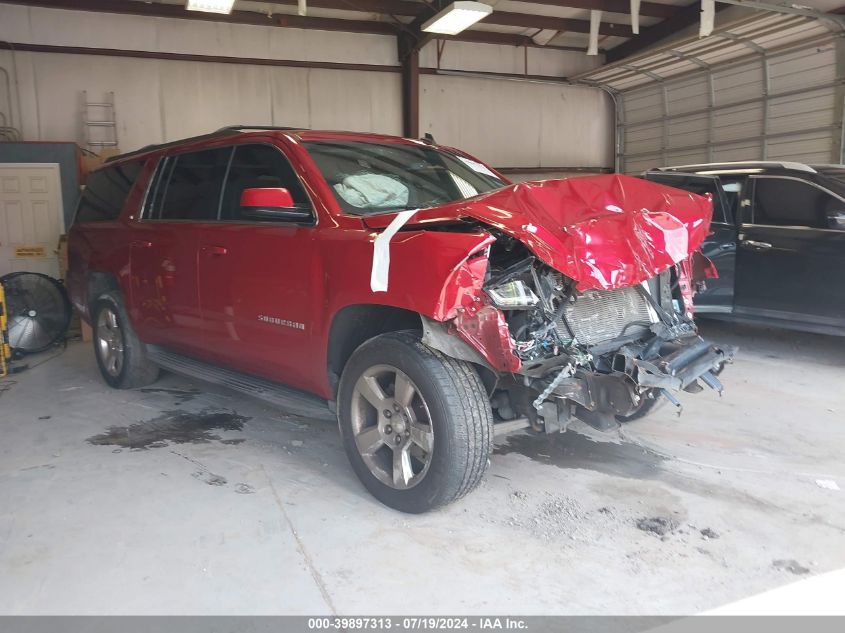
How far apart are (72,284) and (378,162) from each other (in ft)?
11.9

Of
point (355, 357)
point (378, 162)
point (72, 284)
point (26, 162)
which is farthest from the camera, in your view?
point (26, 162)

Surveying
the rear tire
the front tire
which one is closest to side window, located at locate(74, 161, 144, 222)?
the rear tire

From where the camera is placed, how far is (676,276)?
11.5 feet

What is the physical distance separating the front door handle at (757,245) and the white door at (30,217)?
27.7 ft

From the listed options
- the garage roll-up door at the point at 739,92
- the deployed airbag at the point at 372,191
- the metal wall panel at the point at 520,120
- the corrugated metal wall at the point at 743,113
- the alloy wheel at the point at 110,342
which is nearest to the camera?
the deployed airbag at the point at 372,191

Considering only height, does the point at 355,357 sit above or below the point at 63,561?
above

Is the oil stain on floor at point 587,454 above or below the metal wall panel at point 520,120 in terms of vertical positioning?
below

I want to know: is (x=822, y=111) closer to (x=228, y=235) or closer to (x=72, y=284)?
(x=228, y=235)

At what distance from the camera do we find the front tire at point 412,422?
8.91 feet

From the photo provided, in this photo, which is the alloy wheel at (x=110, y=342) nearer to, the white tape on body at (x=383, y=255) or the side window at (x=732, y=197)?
the white tape on body at (x=383, y=255)

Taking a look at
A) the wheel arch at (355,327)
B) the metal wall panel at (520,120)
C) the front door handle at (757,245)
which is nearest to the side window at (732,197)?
the front door handle at (757,245)

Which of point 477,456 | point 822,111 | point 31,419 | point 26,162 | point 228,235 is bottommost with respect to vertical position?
point 31,419

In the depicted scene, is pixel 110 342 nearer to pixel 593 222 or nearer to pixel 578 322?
pixel 578 322

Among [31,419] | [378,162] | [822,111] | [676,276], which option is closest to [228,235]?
[378,162]
